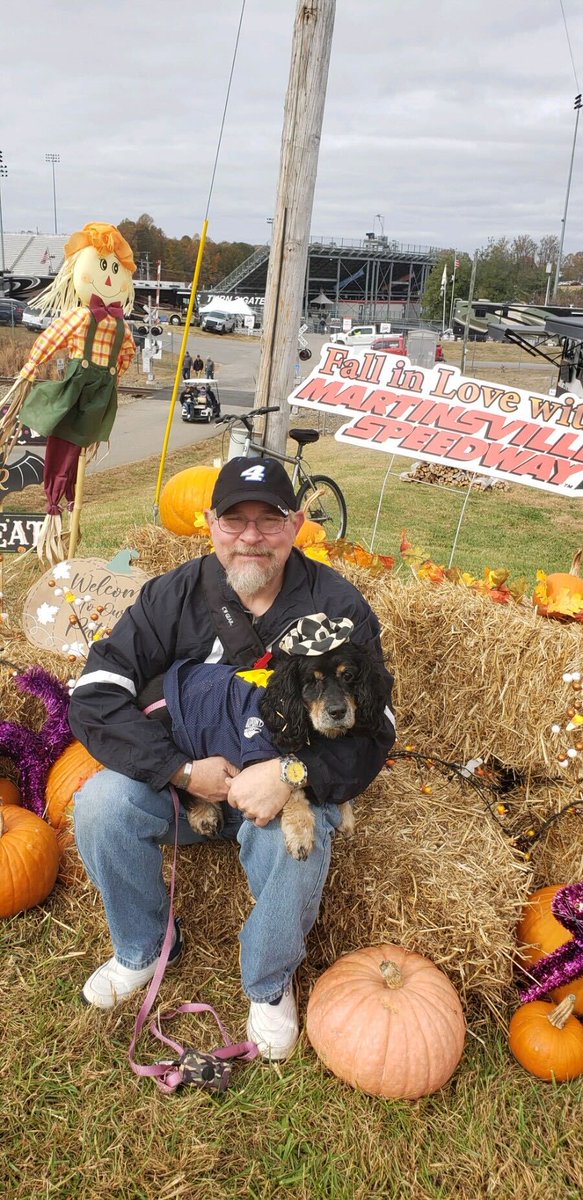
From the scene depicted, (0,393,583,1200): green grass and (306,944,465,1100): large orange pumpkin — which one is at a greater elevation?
(306,944,465,1100): large orange pumpkin

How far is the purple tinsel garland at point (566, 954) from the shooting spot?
2.56 meters

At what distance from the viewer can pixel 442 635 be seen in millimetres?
3594

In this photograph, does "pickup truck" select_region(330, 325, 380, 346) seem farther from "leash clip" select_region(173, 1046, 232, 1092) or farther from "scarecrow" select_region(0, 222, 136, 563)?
"leash clip" select_region(173, 1046, 232, 1092)

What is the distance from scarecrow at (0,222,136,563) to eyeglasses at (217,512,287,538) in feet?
7.10

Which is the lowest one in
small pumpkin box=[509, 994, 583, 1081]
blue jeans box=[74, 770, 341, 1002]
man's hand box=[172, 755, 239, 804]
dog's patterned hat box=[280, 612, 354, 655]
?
small pumpkin box=[509, 994, 583, 1081]

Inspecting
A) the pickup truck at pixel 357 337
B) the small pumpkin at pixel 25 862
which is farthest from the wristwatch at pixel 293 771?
the pickup truck at pixel 357 337

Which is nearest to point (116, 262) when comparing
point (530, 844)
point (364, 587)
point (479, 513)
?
point (364, 587)

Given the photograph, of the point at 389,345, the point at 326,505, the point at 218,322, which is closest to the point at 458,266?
the point at 218,322

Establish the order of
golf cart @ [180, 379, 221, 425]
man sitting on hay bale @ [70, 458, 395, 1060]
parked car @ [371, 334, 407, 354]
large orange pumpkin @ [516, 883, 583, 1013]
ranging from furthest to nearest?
parked car @ [371, 334, 407, 354]
golf cart @ [180, 379, 221, 425]
large orange pumpkin @ [516, 883, 583, 1013]
man sitting on hay bale @ [70, 458, 395, 1060]

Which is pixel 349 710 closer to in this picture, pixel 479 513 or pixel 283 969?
pixel 283 969

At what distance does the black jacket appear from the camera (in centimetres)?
239

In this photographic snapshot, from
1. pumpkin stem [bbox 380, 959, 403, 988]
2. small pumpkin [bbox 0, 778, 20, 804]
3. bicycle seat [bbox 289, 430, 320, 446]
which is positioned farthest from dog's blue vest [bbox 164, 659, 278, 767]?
bicycle seat [bbox 289, 430, 320, 446]

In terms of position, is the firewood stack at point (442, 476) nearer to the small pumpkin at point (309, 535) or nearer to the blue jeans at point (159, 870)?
the small pumpkin at point (309, 535)

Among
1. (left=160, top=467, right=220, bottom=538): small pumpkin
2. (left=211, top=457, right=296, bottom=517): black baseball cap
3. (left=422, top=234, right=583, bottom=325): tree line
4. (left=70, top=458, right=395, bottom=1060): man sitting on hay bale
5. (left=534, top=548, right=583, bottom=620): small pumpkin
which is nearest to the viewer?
(left=70, top=458, right=395, bottom=1060): man sitting on hay bale
